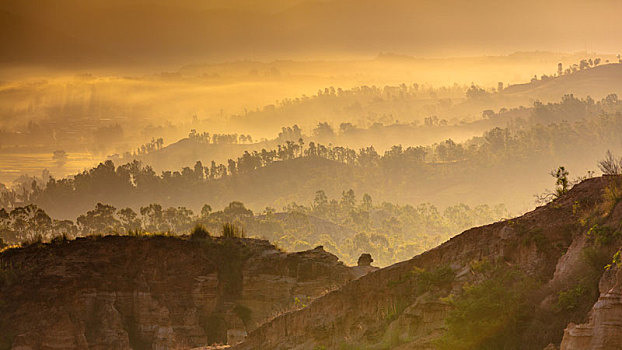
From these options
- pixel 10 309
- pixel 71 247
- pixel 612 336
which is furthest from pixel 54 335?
pixel 612 336

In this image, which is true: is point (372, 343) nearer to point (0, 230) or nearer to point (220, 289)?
point (220, 289)

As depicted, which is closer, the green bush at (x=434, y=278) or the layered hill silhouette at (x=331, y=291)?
the layered hill silhouette at (x=331, y=291)

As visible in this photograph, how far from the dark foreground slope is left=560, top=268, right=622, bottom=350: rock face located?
0.07ft

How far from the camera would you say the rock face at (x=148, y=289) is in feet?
140

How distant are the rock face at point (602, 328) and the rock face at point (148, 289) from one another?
79.7ft

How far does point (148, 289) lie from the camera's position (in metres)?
45.8

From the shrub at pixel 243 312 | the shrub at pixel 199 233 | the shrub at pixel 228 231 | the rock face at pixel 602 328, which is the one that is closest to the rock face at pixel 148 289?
the shrub at pixel 243 312

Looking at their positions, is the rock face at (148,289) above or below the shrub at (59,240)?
below

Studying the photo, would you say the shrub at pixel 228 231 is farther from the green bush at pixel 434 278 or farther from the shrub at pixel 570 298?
the shrub at pixel 570 298

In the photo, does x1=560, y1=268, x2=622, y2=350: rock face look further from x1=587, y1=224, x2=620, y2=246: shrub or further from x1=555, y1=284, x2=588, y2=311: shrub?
x1=587, y1=224, x2=620, y2=246: shrub

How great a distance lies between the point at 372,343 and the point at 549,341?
24.9 ft

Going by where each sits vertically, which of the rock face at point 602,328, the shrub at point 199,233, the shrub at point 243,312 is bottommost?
the rock face at point 602,328

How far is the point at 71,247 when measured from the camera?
4641 cm

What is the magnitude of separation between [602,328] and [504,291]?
499 centimetres
